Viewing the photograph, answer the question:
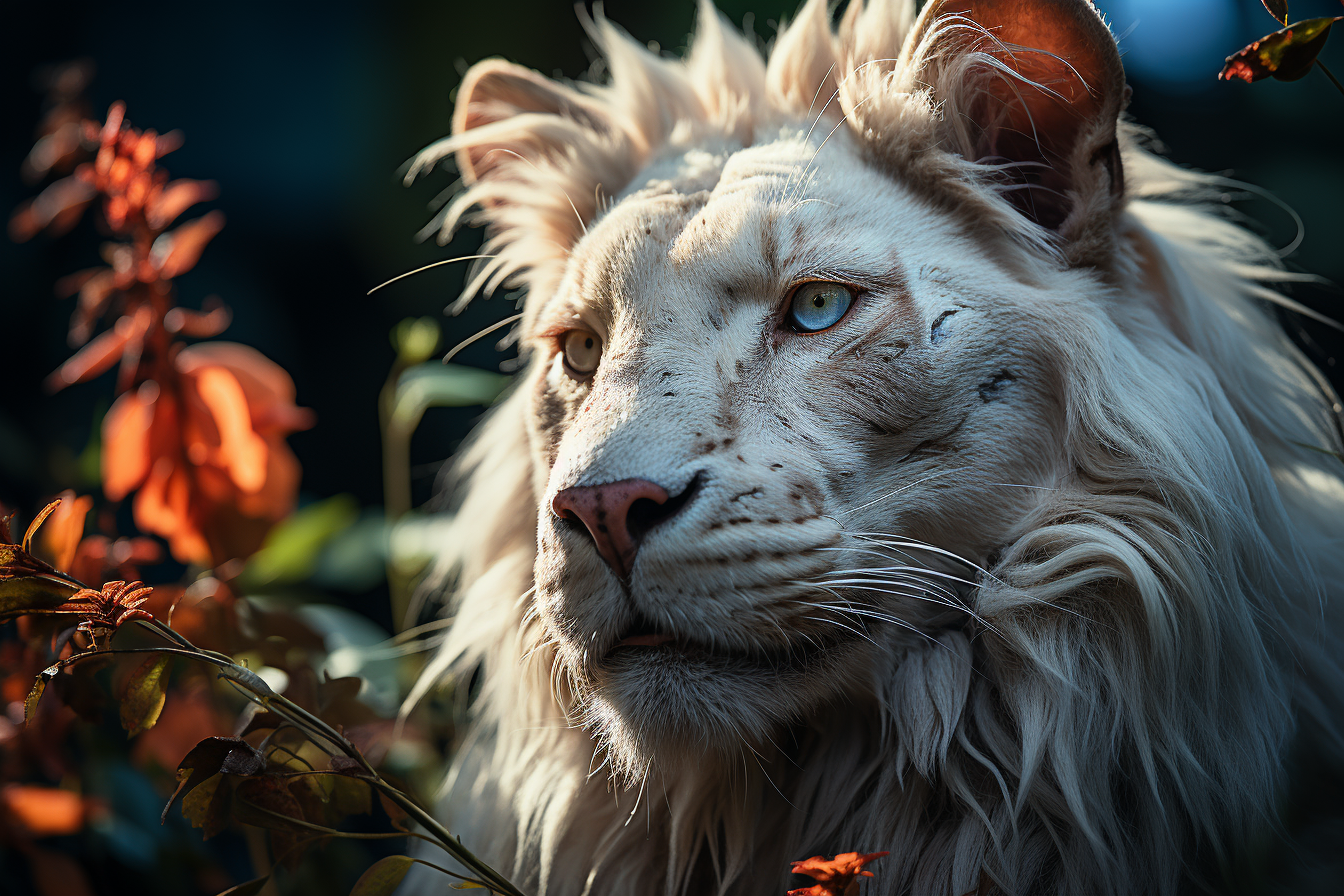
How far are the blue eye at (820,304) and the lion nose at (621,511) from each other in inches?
10.2

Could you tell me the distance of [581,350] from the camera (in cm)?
120

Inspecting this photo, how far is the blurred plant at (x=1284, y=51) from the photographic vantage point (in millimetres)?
656

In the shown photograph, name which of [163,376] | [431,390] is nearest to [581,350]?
[431,390]

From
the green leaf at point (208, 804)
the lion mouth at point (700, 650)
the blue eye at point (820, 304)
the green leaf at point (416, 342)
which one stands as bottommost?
the lion mouth at point (700, 650)

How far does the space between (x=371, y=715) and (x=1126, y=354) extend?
3.03 feet

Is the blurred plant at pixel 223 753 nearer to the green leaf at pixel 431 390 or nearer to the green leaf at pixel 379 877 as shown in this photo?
the green leaf at pixel 379 877

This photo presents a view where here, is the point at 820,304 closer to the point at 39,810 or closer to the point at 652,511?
the point at 652,511

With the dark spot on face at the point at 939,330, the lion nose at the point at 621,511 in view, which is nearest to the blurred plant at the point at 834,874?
the lion nose at the point at 621,511

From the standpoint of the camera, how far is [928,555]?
956 millimetres

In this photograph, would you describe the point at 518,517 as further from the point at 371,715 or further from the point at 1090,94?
the point at 1090,94

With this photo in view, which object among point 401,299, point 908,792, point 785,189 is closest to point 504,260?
point 785,189

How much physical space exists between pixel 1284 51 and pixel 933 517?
49 cm

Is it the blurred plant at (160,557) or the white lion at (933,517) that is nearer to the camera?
the white lion at (933,517)

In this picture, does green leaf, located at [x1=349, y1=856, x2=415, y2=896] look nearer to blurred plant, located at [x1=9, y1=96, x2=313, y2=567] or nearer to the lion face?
the lion face
